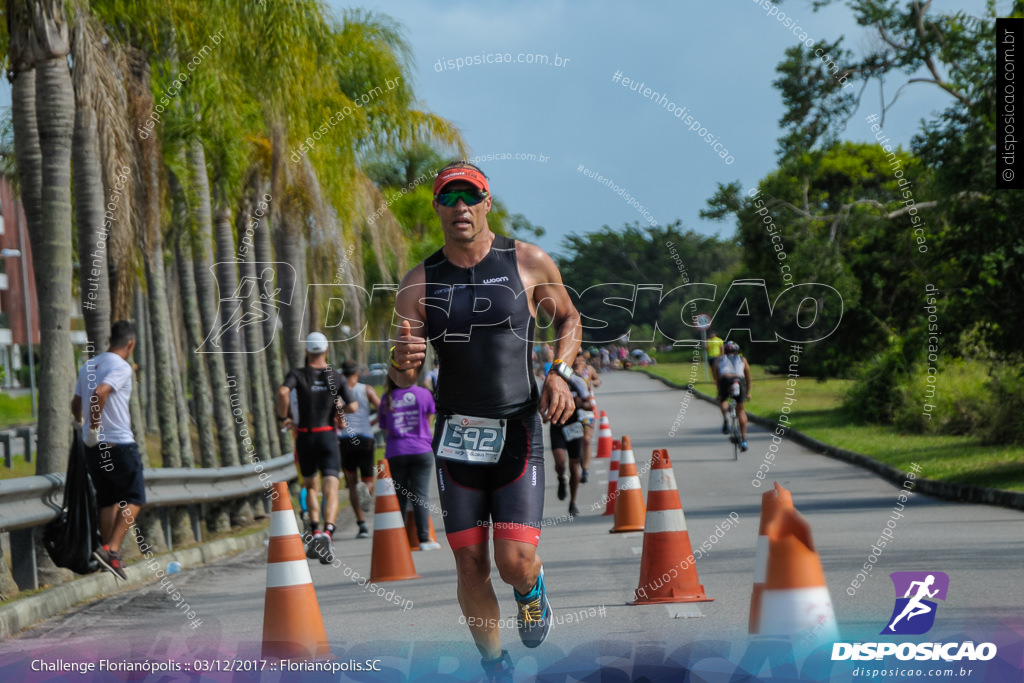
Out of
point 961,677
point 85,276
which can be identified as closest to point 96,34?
point 85,276

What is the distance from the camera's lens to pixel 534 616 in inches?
233

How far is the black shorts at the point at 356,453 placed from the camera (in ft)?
49.4

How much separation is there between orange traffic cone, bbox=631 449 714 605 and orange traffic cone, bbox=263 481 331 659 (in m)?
2.16

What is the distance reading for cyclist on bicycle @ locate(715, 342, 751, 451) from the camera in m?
22.3

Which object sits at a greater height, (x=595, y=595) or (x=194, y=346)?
→ (x=194, y=346)

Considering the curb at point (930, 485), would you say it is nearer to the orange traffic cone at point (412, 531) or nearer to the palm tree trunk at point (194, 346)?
the orange traffic cone at point (412, 531)

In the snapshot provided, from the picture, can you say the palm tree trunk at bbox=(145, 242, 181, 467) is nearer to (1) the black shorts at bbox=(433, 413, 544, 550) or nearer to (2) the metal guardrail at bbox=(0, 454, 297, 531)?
(2) the metal guardrail at bbox=(0, 454, 297, 531)

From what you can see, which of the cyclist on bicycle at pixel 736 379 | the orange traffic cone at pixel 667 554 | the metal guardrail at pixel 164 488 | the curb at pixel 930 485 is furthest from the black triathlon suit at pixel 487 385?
the cyclist on bicycle at pixel 736 379

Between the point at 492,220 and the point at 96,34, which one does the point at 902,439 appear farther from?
the point at 492,220

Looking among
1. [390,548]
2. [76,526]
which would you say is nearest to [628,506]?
[390,548]

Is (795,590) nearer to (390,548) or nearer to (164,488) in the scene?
(390,548)

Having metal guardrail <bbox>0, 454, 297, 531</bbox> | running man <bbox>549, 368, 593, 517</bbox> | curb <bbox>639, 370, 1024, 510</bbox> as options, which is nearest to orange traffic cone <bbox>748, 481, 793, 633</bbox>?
metal guardrail <bbox>0, 454, 297, 531</bbox>

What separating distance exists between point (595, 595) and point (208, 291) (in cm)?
1185

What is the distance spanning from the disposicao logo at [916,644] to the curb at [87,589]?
17.0 feet
